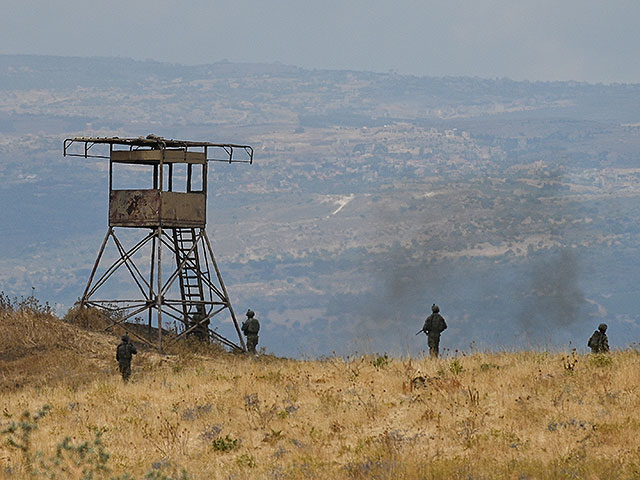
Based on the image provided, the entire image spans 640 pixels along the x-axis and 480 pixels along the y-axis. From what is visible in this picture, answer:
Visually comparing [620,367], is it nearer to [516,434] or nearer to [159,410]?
[516,434]

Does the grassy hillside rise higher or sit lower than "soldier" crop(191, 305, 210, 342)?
higher

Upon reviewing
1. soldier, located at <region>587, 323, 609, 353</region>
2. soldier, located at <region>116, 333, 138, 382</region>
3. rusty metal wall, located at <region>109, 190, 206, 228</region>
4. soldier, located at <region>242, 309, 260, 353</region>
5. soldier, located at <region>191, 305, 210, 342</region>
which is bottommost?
soldier, located at <region>191, 305, 210, 342</region>

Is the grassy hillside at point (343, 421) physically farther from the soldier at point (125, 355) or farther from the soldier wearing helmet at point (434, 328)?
the soldier wearing helmet at point (434, 328)

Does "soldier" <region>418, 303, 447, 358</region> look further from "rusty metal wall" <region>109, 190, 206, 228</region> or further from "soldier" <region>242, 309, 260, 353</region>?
"rusty metal wall" <region>109, 190, 206, 228</region>

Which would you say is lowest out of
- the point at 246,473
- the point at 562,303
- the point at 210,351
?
the point at 562,303

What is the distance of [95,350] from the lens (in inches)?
1380

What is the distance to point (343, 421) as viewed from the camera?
23.0m

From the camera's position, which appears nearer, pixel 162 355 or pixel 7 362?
pixel 7 362

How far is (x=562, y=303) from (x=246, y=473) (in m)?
171

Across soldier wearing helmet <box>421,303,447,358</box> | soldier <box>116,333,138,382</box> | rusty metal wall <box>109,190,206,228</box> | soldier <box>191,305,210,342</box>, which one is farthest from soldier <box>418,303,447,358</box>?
rusty metal wall <box>109,190,206,228</box>

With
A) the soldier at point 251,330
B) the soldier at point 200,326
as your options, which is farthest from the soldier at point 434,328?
the soldier at point 200,326

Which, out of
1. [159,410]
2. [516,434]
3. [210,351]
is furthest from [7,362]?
[516,434]

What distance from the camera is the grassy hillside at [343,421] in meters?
19.5

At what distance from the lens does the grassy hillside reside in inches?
768
